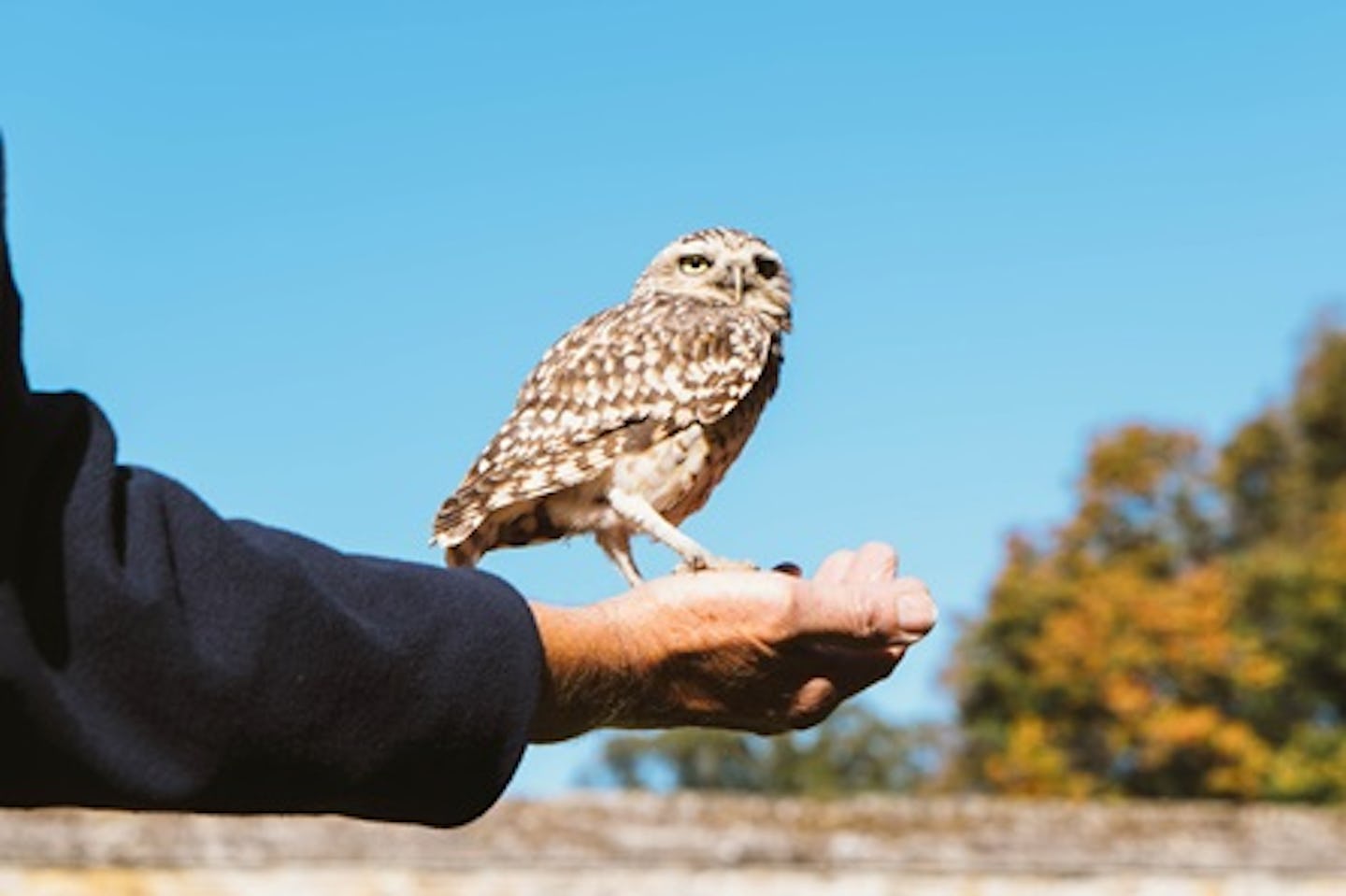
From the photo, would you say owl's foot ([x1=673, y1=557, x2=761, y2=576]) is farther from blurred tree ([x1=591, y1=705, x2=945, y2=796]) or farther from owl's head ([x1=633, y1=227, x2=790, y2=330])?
blurred tree ([x1=591, y1=705, x2=945, y2=796])

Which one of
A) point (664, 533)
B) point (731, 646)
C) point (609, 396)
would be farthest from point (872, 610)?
point (609, 396)

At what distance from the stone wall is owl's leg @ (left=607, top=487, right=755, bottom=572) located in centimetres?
1039

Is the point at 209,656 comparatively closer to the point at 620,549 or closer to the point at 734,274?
the point at 620,549

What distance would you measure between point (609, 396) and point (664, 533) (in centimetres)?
27

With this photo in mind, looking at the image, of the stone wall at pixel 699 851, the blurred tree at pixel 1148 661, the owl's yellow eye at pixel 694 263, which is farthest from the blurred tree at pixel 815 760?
the owl's yellow eye at pixel 694 263

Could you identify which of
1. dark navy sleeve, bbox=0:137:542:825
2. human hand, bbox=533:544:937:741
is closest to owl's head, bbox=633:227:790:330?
human hand, bbox=533:544:937:741

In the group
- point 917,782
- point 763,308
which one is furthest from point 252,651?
point 917,782

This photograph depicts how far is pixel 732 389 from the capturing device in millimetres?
2330

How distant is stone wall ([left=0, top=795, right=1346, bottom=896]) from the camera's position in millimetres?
12461

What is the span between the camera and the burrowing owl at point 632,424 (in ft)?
7.00

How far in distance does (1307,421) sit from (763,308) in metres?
30.3

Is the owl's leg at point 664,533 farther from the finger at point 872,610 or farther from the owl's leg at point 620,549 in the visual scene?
the finger at point 872,610

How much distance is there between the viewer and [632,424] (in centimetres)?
229

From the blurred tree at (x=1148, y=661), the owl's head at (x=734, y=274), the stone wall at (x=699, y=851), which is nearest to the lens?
the owl's head at (x=734, y=274)
